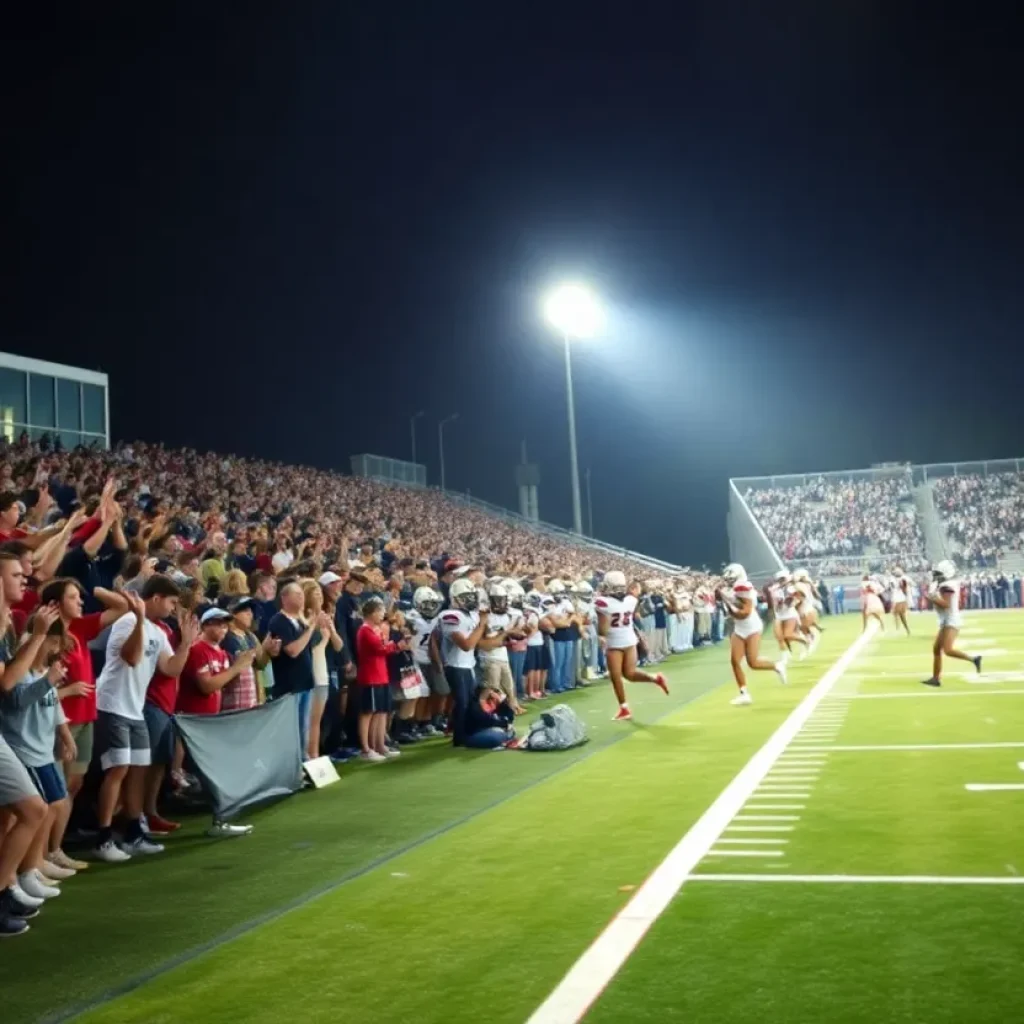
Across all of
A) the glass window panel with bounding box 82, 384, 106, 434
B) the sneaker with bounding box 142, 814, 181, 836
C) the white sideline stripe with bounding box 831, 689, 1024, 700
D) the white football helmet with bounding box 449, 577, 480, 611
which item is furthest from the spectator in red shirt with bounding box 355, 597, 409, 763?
the glass window panel with bounding box 82, 384, 106, 434

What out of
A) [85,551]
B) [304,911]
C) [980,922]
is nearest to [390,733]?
[85,551]

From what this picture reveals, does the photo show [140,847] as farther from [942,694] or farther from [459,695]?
[942,694]

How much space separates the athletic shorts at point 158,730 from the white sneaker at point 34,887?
1.59 metres

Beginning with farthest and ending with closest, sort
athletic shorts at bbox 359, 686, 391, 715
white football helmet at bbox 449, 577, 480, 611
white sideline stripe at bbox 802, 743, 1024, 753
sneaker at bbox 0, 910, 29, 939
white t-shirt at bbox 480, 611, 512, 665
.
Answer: white t-shirt at bbox 480, 611, 512, 665 → white football helmet at bbox 449, 577, 480, 611 → athletic shorts at bbox 359, 686, 391, 715 → white sideline stripe at bbox 802, 743, 1024, 753 → sneaker at bbox 0, 910, 29, 939

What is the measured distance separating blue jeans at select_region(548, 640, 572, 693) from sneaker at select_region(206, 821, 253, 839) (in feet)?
37.2

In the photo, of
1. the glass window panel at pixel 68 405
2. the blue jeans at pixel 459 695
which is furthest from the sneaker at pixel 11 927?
the glass window panel at pixel 68 405

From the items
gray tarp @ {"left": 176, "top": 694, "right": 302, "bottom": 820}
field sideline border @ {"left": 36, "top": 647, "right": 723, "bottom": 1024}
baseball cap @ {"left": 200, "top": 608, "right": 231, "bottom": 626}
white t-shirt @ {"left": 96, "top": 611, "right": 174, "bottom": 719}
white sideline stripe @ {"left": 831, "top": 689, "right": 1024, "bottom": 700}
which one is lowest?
field sideline border @ {"left": 36, "top": 647, "right": 723, "bottom": 1024}

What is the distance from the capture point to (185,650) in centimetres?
848

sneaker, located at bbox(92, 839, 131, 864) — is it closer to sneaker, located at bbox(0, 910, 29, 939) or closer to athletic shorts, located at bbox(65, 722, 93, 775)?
athletic shorts, located at bbox(65, 722, 93, 775)

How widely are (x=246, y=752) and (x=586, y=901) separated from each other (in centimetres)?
408

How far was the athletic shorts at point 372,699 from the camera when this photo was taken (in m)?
12.4

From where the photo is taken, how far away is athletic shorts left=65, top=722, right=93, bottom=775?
780 centimetres

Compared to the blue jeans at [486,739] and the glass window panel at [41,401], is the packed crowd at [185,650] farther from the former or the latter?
the glass window panel at [41,401]

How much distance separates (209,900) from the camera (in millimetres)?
6809
